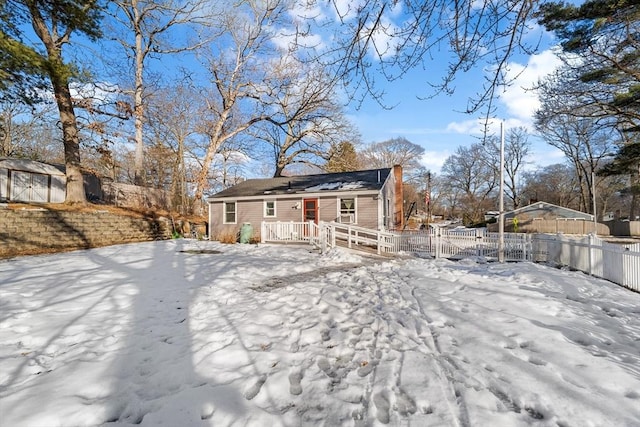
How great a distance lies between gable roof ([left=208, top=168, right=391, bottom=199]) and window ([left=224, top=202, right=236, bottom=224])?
0.56 m

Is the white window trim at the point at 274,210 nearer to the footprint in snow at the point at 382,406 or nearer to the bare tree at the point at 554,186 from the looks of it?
→ the footprint in snow at the point at 382,406

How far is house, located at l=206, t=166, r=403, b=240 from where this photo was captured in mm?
14367

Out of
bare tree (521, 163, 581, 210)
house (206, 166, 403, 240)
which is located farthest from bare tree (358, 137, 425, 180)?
house (206, 166, 403, 240)

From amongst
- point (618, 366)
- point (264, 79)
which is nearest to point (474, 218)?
point (264, 79)

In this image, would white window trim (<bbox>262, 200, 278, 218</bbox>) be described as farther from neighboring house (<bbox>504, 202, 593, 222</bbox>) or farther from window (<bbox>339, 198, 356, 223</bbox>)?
neighboring house (<bbox>504, 202, 593, 222</bbox>)

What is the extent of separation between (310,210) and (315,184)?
1.84 metres

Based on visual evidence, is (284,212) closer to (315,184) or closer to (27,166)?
(315,184)

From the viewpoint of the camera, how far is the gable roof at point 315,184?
49.2 ft

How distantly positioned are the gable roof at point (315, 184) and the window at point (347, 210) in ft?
2.08

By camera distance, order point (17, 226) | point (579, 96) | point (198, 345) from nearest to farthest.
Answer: point (198, 345), point (17, 226), point (579, 96)

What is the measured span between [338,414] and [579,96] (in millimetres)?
16093

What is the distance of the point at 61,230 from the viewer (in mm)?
11031

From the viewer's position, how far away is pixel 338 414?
2113mm

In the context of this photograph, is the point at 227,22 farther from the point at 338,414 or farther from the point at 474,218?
the point at 474,218
